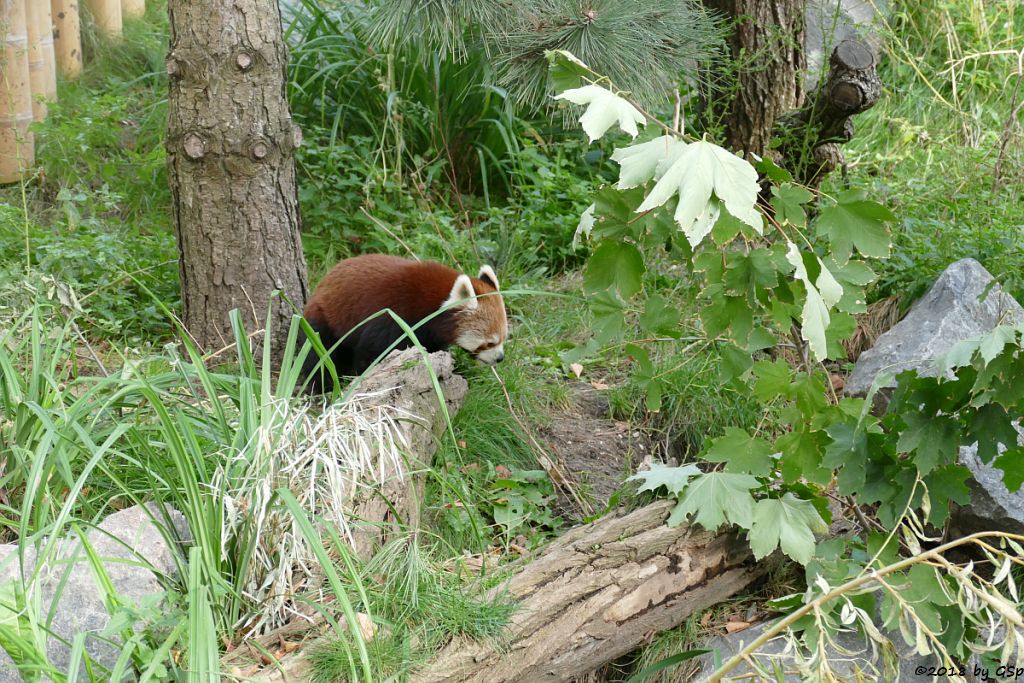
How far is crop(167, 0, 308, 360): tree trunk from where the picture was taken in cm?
397

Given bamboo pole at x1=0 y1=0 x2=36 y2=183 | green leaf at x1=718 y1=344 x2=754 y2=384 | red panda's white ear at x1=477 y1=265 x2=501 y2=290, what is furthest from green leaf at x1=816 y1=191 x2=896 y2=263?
bamboo pole at x1=0 y1=0 x2=36 y2=183

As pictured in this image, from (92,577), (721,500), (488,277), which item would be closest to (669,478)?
(721,500)

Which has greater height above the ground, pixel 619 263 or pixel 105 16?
pixel 105 16

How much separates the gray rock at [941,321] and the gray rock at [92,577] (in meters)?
2.64

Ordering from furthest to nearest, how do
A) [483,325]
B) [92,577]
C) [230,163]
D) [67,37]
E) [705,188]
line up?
[67,37]
[483,325]
[230,163]
[92,577]
[705,188]

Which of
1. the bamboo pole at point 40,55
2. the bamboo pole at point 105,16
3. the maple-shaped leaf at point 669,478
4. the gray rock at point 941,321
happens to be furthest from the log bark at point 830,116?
the bamboo pole at point 105,16

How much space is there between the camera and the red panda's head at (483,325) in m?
4.64

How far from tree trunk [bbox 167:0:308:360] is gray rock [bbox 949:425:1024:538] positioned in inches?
113

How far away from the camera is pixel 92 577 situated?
8.72 feet

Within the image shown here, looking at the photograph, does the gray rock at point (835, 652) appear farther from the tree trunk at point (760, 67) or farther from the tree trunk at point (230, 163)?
the tree trunk at point (760, 67)

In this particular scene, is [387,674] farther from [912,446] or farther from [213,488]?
[912,446]

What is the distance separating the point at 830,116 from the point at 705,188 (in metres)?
2.88

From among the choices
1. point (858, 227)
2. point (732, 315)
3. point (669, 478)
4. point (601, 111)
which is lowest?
point (669, 478)

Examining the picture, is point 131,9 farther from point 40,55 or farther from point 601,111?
point 601,111
